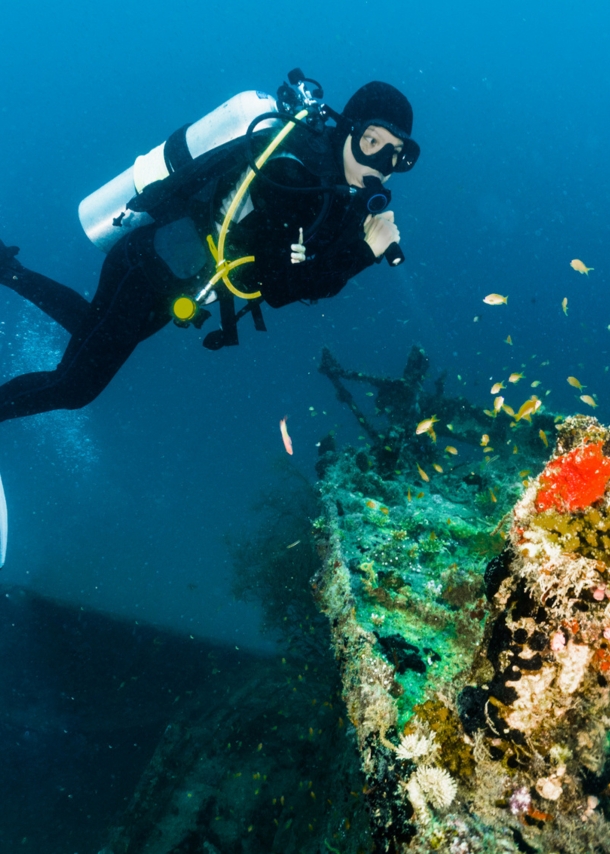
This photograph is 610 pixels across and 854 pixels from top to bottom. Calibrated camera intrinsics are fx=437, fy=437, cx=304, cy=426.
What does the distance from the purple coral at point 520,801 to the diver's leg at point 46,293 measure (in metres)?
5.35

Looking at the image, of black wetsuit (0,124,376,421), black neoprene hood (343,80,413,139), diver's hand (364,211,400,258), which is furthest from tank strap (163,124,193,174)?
diver's hand (364,211,400,258)

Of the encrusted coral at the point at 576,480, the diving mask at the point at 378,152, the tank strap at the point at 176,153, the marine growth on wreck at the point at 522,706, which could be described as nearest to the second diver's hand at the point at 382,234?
the diving mask at the point at 378,152

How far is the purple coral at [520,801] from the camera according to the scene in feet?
5.82

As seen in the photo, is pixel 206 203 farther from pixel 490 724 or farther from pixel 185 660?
pixel 185 660

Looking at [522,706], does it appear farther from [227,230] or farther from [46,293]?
[46,293]

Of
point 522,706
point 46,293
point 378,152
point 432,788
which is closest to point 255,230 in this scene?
point 378,152

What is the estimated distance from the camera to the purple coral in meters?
1.77

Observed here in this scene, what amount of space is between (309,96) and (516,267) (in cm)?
14101

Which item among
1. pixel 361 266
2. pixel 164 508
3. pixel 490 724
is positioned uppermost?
pixel 361 266

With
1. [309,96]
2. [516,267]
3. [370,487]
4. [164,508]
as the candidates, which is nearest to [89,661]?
[370,487]

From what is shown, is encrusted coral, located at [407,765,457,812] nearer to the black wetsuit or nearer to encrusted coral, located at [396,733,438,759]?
encrusted coral, located at [396,733,438,759]

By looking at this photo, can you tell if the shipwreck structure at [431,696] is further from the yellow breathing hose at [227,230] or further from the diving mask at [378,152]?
the diving mask at [378,152]

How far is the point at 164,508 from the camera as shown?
5103 centimetres

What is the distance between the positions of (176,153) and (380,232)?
2.41 metres
